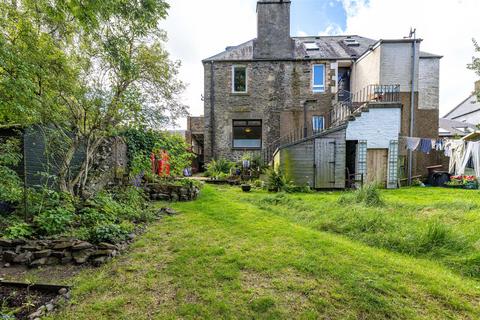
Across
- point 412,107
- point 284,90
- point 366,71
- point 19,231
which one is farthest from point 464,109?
point 19,231

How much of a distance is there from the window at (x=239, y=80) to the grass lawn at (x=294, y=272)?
10.5 metres

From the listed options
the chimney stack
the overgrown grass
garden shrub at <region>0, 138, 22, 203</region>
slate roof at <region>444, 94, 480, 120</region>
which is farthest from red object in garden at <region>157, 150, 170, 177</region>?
slate roof at <region>444, 94, 480, 120</region>

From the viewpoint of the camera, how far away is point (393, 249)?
3545mm

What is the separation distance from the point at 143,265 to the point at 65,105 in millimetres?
3618

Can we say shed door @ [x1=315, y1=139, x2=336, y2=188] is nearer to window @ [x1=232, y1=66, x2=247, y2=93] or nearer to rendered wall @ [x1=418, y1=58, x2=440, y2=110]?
window @ [x1=232, y1=66, x2=247, y2=93]

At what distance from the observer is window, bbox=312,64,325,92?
13250mm

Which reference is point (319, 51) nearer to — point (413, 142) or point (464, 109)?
point (413, 142)

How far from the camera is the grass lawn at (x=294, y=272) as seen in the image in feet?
7.08

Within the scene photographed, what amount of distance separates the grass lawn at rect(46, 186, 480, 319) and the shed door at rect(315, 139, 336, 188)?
4.57 m

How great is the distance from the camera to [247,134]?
546 inches

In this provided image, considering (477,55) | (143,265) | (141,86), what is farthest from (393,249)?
(477,55)

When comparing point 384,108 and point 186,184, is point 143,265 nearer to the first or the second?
point 186,184

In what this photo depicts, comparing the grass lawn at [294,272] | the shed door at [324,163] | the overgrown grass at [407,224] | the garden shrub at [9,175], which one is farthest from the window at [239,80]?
the garden shrub at [9,175]

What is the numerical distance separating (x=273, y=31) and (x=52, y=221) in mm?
14272
